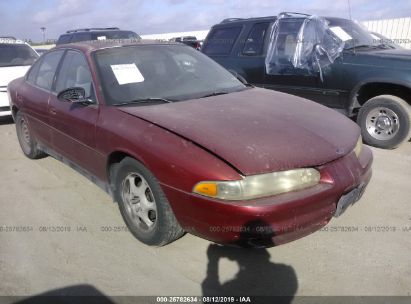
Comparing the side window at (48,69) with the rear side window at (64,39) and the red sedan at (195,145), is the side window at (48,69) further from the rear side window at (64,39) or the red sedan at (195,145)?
the rear side window at (64,39)

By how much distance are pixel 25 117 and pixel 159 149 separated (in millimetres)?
3004

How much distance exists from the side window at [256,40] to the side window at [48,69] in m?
3.24

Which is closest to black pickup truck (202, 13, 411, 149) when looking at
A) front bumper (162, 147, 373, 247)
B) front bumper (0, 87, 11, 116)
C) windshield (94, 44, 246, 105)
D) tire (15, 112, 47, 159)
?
windshield (94, 44, 246, 105)

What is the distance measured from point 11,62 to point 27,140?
4.00m

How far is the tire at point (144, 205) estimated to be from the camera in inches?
110

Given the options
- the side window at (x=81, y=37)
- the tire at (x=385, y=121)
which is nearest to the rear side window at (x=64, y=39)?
the side window at (x=81, y=37)

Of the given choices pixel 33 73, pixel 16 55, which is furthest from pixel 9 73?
pixel 33 73

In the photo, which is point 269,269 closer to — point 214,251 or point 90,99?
point 214,251

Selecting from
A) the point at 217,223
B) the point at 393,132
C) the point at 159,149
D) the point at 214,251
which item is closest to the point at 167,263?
the point at 214,251

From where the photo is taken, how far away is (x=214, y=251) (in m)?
3.02

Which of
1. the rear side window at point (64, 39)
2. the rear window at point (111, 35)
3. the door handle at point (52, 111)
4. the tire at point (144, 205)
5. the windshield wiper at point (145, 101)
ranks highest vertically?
the windshield wiper at point (145, 101)

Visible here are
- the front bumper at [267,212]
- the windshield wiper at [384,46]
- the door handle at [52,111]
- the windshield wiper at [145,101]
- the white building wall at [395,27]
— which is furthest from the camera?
the white building wall at [395,27]

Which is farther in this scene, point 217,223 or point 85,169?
point 85,169

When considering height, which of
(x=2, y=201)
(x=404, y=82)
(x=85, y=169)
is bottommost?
(x=2, y=201)
